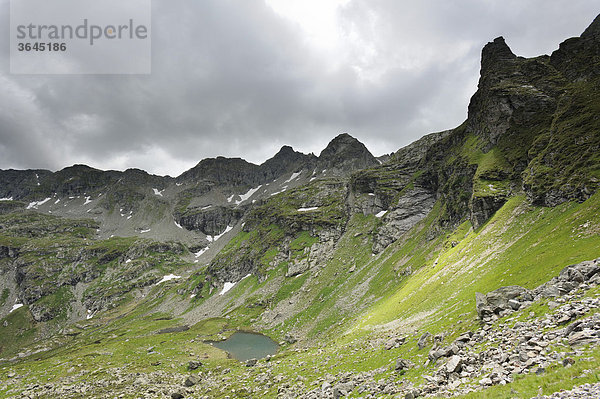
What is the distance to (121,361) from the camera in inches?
3209

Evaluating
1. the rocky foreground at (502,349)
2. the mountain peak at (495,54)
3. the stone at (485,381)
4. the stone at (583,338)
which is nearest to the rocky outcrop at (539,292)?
the rocky foreground at (502,349)

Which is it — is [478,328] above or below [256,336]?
above

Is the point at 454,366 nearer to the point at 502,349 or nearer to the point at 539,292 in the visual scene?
the point at 502,349

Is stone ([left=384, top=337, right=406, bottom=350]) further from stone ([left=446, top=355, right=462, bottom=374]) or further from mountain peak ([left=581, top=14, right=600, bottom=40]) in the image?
mountain peak ([left=581, top=14, right=600, bottom=40])

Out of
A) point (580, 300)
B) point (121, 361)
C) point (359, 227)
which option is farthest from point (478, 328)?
point (359, 227)

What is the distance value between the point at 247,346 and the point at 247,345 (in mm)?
1445

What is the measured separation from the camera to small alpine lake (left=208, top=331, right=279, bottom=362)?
88119 mm

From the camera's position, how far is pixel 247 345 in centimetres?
10081

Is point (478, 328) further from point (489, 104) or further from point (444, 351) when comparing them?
point (489, 104)

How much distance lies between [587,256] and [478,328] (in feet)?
68.9

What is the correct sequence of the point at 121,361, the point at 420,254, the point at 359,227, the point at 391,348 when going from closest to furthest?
the point at 391,348, the point at 121,361, the point at 420,254, the point at 359,227

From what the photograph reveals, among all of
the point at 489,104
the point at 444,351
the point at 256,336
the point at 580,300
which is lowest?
the point at 256,336

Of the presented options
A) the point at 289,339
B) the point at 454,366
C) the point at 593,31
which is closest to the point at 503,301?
the point at 454,366

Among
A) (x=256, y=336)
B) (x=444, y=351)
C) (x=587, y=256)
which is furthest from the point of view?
(x=256, y=336)
